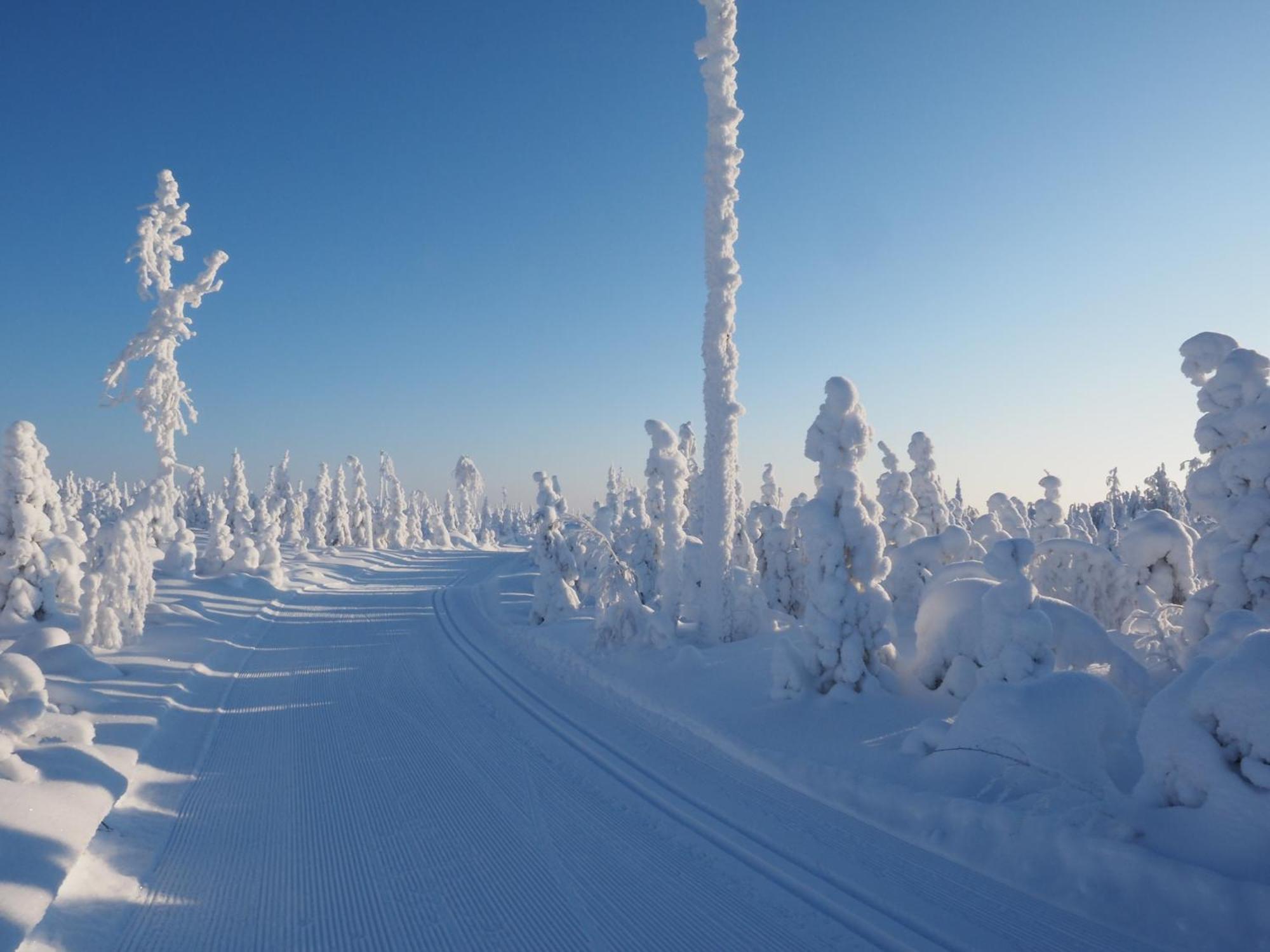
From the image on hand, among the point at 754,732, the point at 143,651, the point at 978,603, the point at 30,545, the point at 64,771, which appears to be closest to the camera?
the point at 64,771

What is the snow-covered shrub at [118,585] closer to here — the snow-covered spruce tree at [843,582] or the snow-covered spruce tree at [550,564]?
the snow-covered spruce tree at [550,564]

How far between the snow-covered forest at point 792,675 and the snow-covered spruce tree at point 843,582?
0.15 feet

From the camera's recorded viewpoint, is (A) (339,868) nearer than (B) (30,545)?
Yes

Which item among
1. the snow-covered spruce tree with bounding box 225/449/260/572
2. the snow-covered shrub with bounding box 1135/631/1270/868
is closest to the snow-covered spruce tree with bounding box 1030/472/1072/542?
the snow-covered shrub with bounding box 1135/631/1270/868

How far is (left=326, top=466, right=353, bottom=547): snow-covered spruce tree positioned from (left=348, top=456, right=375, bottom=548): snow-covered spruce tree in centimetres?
191

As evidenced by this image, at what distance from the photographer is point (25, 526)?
52.4 feet

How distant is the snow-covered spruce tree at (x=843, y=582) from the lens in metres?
10.3

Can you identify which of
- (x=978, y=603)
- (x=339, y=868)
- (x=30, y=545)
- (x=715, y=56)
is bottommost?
(x=339, y=868)

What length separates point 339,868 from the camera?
226 inches

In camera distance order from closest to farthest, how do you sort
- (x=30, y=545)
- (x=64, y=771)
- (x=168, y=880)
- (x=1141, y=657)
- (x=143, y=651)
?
(x=168, y=880)
(x=64, y=771)
(x=1141, y=657)
(x=143, y=651)
(x=30, y=545)

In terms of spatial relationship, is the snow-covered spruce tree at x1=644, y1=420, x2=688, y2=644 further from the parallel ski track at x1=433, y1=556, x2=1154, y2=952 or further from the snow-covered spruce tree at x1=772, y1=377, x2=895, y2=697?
the parallel ski track at x1=433, y1=556, x2=1154, y2=952

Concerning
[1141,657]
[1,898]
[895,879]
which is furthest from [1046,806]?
[1,898]

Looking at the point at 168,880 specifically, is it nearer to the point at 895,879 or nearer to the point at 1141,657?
the point at 895,879

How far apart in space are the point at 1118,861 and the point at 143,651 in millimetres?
18124
